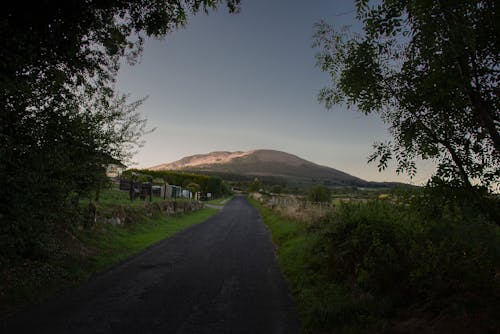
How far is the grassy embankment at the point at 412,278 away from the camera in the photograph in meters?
4.56

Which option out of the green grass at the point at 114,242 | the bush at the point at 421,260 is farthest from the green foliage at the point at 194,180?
the bush at the point at 421,260

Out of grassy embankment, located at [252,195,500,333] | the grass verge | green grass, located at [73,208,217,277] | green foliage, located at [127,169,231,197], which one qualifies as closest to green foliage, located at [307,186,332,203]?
green grass, located at [73,208,217,277]

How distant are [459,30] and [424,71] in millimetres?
1465

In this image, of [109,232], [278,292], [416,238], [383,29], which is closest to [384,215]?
[416,238]

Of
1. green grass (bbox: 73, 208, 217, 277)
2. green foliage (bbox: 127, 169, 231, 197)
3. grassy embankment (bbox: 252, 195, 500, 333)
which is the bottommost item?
green grass (bbox: 73, 208, 217, 277)

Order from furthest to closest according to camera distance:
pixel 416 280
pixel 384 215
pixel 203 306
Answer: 1. pixel 384 215
2. pixel 203 306
3. pixel 416 280

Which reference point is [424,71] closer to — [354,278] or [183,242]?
[354,278]

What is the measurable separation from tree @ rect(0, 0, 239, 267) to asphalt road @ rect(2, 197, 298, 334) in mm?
2099

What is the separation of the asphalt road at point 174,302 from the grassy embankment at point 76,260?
493mm

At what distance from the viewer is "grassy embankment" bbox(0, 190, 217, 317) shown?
6.31 metres

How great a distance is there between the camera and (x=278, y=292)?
7.14 meters

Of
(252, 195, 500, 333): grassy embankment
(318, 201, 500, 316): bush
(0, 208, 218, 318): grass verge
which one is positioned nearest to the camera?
(252, 195, 500, 333): grassy embankment

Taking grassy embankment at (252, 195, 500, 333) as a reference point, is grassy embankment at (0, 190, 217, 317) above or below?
below

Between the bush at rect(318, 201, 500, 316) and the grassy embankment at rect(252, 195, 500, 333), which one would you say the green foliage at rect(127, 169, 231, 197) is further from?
the grassy embankment at rect(252, 195, 500, 333)
